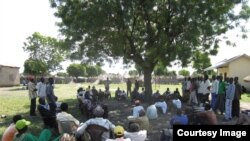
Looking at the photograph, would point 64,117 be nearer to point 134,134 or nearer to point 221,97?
point 134,134

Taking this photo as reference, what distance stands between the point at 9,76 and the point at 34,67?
17.0 m

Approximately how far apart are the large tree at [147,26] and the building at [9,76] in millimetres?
33154

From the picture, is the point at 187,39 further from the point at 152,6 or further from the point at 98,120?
the point at 98,120

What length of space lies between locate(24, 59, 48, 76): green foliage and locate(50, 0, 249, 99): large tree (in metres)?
50.2

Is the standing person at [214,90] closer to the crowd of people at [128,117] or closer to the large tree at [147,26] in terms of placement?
the crowd of people at [128,117]

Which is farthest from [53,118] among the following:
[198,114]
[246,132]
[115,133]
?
[246,132]

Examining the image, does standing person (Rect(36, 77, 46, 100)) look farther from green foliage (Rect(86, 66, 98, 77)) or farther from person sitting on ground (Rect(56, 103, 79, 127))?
green foliage (Rect(86, 66, 98, 77))

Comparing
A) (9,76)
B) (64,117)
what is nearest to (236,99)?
(64,117)

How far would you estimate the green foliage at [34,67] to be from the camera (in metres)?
77.8

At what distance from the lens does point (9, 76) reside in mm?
61438

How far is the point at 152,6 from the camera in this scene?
1033 inches

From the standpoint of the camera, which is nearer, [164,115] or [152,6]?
[164,115]

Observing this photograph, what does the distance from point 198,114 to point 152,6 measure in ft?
48.8

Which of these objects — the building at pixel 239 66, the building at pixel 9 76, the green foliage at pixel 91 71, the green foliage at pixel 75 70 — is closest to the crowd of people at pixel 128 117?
the building at pixel 239 66
